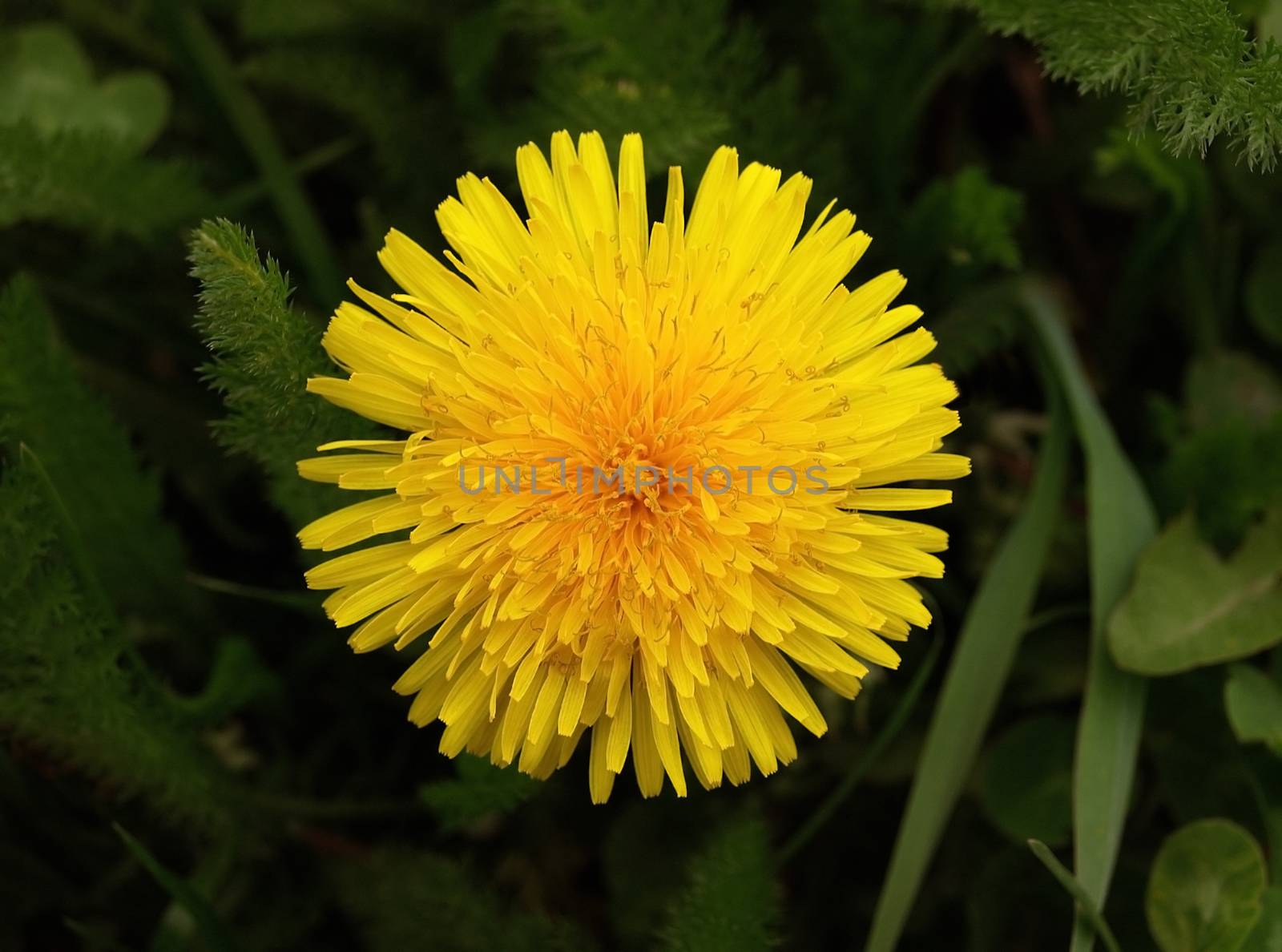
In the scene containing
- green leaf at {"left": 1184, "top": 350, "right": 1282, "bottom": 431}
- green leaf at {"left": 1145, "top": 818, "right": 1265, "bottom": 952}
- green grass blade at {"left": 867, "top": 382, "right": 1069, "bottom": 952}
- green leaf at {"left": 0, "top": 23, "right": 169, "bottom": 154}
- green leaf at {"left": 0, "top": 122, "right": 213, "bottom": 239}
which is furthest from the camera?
green leaf at {"left": 0, "top": 23, "right": 169, "bottom": 154}

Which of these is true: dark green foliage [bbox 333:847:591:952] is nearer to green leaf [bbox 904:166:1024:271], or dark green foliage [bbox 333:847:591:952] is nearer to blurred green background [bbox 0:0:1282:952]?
blurred green background [bbox 0:0:1282:952]

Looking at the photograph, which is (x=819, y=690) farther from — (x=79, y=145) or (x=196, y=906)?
(x=79, y=145)

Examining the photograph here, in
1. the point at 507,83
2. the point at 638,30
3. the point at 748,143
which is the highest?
the point at 507,83

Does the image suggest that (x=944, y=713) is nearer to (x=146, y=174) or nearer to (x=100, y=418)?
(x=100, y=418)

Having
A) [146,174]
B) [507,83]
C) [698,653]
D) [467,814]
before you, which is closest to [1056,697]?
[698,653]

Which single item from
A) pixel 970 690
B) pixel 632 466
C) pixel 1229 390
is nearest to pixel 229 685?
pixel 632 466

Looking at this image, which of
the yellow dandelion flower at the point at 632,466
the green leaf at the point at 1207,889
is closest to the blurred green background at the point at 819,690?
the green leaf at the point at 1207,889

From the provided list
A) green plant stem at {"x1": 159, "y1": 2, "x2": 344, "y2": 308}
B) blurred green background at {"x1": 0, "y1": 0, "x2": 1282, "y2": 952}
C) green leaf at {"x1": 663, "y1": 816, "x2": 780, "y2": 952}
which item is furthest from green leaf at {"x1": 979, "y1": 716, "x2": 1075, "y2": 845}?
green plant stem at {"x1": 159, "y1": 2, "x2": 344, "y2": 308}
